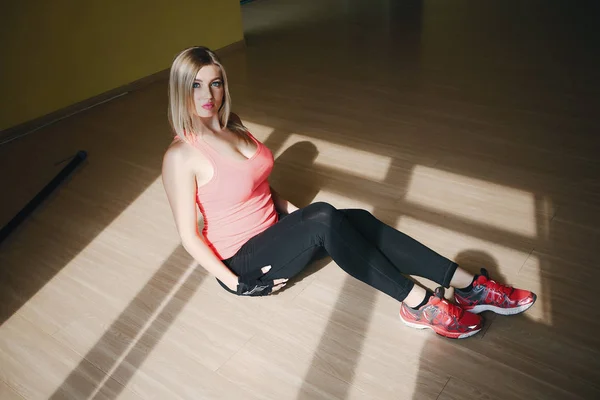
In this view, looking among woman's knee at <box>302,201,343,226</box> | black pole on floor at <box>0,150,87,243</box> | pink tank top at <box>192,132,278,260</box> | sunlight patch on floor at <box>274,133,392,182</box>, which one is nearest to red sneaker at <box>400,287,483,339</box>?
woman's knee at <box>302,201,343,226</box>

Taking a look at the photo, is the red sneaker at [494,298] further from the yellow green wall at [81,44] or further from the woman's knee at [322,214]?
the yellow green wall at [81,44]

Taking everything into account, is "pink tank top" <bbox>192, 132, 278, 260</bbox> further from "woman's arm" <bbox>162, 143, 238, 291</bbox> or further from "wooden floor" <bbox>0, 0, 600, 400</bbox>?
"wooden floor" <bbox>0, 0, 600, 400</bbox>

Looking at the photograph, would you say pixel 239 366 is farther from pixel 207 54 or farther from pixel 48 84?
pixel 48 84

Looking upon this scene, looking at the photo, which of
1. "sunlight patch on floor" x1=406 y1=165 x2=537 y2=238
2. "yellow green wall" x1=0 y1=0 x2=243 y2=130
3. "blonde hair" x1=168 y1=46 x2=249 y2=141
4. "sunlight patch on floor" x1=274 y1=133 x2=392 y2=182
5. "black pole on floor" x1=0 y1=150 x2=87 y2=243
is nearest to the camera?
"blonde hair" x1=168 y1=46 x2=249 y2=141

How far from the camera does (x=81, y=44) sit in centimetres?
371

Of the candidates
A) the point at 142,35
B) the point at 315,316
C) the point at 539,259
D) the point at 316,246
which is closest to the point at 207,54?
the point at 316,246

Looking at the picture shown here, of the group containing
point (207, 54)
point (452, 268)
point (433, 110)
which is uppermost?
point (207, 54)

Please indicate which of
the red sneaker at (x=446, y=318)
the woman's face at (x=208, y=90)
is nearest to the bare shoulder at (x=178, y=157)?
the woman's face at (x=208, y=90)

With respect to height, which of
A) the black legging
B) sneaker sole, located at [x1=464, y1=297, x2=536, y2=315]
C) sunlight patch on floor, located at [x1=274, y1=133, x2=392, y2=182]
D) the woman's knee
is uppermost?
the woman's knee

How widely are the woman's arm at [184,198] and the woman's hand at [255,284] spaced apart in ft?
0.29

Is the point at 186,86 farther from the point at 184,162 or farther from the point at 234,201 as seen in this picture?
the point at 234,201

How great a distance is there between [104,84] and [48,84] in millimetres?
378

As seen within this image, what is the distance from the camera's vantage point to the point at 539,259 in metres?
2.11

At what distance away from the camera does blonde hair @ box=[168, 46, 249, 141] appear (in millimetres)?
1656
